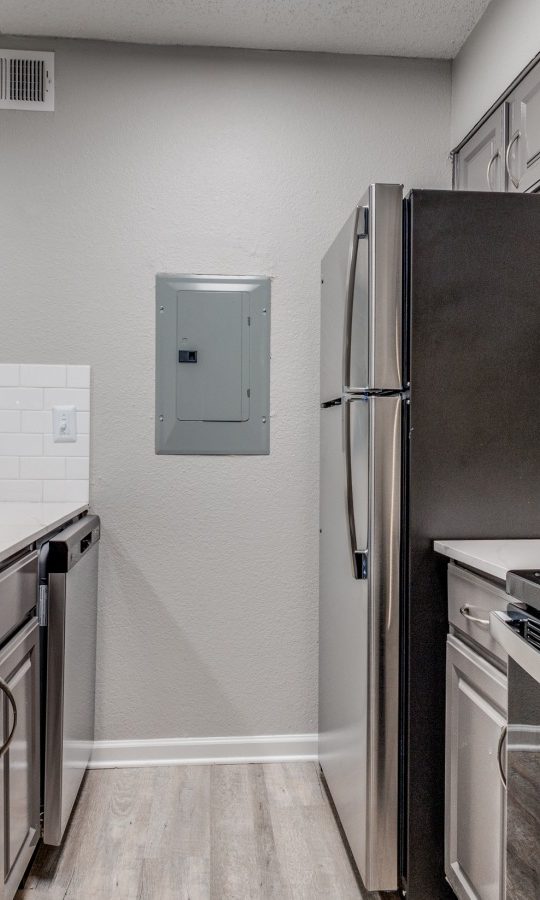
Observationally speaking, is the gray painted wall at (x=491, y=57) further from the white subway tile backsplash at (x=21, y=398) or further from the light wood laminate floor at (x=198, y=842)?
the light wood laminate floor at (x=198, y=842)

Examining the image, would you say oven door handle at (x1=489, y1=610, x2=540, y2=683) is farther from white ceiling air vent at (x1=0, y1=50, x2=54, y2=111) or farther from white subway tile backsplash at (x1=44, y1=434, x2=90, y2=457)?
white ceiling air vent at (x1=0, y1=50, x2=54, y2=111)

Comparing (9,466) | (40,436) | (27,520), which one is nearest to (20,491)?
(9,466)

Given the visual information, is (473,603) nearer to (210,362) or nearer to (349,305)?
(349,305)

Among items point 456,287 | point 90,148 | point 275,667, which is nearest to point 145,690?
point 275,667

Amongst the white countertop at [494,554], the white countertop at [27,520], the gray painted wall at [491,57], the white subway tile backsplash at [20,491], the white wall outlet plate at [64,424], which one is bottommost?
the white countertop at [494,554]

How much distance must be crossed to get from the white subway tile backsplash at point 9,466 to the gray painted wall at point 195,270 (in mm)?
272

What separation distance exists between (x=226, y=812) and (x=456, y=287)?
1.66 meters

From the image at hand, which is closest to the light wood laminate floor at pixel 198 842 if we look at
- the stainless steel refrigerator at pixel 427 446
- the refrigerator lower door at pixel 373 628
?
the refrigerator lower door at pixel 373 628

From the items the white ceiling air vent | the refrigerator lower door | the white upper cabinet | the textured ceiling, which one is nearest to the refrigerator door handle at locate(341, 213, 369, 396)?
the refrigerator lower door

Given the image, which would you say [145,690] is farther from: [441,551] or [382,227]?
[382,227]

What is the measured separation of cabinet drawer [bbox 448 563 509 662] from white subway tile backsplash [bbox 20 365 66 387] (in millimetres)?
1522

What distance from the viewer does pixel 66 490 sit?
97.7 inches

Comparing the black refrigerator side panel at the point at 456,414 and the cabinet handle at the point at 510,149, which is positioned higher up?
the cabinet handle at the point at 510,149

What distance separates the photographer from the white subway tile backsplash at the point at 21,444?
2457 millimetres
